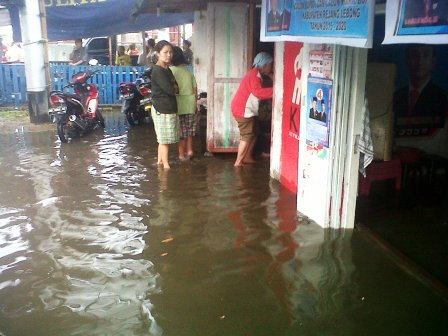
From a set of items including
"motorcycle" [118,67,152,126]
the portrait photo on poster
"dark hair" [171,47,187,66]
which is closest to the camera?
the portrait photo on poster

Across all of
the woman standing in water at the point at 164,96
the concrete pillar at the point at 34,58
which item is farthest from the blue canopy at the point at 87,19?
the woman standing in water at the point at 164,96

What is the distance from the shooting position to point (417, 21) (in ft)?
9.60

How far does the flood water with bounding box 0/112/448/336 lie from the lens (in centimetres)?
335

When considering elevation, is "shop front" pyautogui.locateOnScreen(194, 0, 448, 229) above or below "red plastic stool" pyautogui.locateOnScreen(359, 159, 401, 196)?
above

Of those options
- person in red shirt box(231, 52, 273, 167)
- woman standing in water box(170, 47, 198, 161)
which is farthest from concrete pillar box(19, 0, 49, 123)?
person in red shirt box(231, 52, 273, 167)

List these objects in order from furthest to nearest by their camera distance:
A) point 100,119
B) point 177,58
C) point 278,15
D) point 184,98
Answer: point 100,119, point 184,98, point 177,58, point 278,15

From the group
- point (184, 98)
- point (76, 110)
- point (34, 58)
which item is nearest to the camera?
point (184, 98)

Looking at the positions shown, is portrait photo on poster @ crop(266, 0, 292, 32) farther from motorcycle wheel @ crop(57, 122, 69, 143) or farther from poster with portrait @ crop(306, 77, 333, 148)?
motorcycle wheel @ crop(57, 122, 69, 143)

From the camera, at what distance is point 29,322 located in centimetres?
337

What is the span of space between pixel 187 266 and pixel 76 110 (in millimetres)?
6134

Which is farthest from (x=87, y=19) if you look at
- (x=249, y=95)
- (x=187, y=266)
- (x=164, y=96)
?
(x=187, y=266)

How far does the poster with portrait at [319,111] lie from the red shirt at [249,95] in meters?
1.74

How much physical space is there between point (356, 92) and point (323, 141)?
58 centimetres

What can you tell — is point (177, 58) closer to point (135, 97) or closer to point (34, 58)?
point (135, 97)
